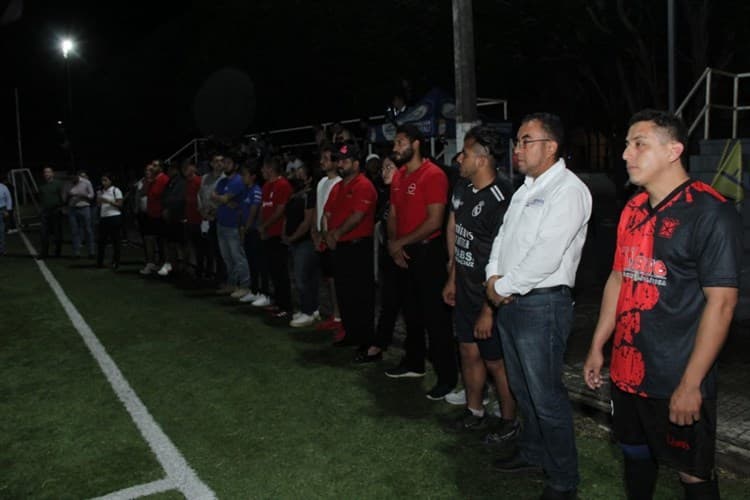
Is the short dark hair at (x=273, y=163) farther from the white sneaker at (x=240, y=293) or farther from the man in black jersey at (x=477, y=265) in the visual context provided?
the man in black jersey at (x=477, y=265)

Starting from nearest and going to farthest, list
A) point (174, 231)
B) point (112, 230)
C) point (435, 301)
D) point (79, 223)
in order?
point (435, 301) < point (174, 231) < point (112, 230) < point (79, 223)

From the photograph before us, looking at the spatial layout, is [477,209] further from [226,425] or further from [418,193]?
[226,425]

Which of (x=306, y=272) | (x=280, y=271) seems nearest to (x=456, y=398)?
(x=306, y=272)

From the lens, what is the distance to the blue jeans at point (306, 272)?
858 centimetres

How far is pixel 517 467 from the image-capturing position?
4.34m

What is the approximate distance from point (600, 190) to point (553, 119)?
37660 millimetres

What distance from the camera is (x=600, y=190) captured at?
3941cm

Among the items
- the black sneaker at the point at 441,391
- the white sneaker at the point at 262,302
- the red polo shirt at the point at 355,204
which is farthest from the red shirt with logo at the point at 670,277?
the white sneaker at the point at 262,302

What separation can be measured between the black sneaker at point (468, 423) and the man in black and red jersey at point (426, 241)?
588mm

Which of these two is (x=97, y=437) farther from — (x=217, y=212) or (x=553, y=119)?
(x=217, y=212)

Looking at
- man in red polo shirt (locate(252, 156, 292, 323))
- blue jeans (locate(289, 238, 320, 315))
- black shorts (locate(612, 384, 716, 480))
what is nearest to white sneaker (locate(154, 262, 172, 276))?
man in red polo shirt (locate(252, 156, 292, 323))

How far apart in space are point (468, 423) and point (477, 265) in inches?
48.8

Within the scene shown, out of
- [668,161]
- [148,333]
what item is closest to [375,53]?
[148,333]

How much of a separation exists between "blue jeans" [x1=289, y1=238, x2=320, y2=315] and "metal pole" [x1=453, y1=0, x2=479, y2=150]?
87.0 inches
